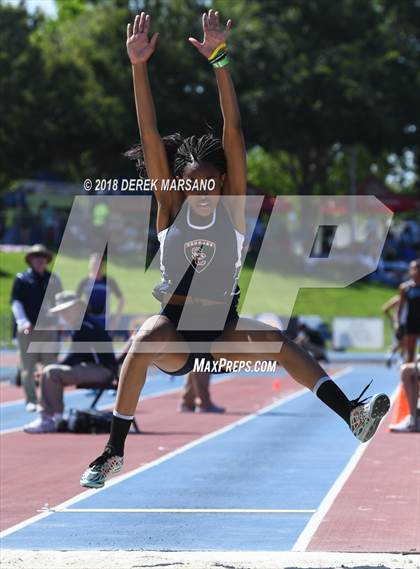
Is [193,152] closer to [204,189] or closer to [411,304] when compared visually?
[204,189]

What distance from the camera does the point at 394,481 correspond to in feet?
32.6

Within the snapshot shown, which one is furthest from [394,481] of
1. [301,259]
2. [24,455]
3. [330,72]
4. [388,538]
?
[330,72]

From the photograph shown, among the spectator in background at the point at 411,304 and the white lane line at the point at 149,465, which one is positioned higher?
the spectator in background at the point at 411,304

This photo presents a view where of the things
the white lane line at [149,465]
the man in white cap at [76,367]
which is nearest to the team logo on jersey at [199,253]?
the white lane line at [149,465]

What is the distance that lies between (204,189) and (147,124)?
429 millimetres

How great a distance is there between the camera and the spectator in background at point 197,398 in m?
15.8

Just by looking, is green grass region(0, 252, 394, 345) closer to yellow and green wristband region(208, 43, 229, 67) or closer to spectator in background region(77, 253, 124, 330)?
spectator in background region(77, 253, 124, 330)

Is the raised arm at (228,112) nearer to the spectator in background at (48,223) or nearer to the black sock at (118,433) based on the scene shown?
the black sock at (118,433)

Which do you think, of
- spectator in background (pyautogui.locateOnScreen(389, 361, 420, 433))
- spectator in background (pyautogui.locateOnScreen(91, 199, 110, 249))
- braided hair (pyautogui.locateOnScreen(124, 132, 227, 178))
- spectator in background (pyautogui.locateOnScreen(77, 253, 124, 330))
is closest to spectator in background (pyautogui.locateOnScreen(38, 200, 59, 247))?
spectator in background (pyautogui.locateOnScreen(91, 199, 110, 249))

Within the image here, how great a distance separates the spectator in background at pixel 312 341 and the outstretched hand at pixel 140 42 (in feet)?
64.1

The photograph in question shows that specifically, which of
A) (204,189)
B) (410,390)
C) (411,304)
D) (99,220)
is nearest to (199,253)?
(204,189)

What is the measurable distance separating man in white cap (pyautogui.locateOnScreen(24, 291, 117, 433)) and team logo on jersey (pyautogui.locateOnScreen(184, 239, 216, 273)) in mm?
7225

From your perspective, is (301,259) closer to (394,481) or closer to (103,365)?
(103,365)

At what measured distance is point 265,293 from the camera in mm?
38875
